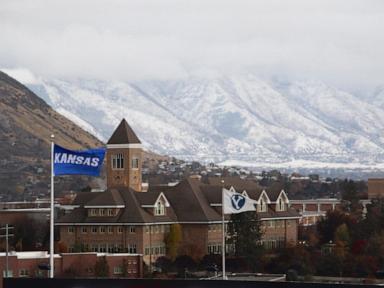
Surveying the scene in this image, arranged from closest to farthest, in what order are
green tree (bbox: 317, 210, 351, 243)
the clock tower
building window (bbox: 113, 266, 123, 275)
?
building window (bbox: 113, 266, 123, 275) → green tree (bbox: 317, 210, 351, 243) → the clock tower

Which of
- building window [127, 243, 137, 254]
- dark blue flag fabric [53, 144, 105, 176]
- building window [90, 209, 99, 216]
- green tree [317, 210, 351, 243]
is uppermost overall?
building window [90, 209, 99, 216]

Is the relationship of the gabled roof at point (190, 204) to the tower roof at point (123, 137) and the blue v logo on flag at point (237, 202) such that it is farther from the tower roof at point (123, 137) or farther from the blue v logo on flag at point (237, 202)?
the blue v logo on flag at point (237, 202)

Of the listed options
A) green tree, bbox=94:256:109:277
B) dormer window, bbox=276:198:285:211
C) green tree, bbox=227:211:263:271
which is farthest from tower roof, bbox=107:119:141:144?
green tree, bbox=94:256:109:277

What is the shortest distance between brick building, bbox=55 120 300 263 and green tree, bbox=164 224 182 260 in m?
0.36

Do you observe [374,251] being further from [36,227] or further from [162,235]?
[36,227]

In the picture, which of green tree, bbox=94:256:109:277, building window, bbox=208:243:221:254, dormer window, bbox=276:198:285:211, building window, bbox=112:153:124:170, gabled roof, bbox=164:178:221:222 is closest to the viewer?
green tree, bbox=94:256:109:277

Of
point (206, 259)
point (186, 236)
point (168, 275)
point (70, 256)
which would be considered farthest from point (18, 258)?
point (186, 236)

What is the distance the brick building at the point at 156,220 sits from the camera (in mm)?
128750

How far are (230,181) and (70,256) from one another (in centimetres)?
4700

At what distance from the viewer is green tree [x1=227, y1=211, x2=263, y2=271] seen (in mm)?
121000

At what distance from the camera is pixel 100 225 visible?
130 m

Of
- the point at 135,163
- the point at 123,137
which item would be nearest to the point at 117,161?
the point at 135,163

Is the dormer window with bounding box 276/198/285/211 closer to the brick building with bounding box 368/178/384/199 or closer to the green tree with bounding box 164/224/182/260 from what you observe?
the green tree with bounding box 164/224/182/260

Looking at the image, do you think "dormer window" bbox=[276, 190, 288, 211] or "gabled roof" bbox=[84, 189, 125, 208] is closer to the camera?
"gabled roof" bbox=[84, 189, 125, 208]
